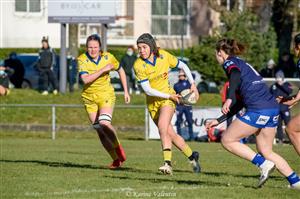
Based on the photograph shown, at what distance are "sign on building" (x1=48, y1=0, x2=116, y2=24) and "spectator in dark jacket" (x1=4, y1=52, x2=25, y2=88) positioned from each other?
16.7 feet

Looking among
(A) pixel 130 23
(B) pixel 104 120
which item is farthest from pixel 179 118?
(A) pixel 130 23

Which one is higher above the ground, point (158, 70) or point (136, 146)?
point (158, 70)

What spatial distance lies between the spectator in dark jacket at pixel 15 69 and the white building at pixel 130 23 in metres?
11.2

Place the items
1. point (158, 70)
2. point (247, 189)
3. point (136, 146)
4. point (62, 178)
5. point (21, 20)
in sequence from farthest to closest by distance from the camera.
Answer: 1. point (21, 20)
2. point (136, 146)
3. point (158, 70)
4. point (62, 178)
5. point (247, 189)

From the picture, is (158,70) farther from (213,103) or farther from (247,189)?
(213,103)

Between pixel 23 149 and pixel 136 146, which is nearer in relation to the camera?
pixel 23 149

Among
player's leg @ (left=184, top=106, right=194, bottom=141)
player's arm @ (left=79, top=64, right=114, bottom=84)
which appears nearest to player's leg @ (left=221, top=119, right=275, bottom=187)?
player's arm @ (left=79, top=64, right=114, bottom=84)

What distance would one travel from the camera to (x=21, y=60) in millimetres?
42156

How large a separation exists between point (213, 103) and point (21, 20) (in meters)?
21.0

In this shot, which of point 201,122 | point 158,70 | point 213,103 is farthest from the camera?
point 213,103

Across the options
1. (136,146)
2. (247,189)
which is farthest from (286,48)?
(247,189)

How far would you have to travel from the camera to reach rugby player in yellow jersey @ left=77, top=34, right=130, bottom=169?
1584cm

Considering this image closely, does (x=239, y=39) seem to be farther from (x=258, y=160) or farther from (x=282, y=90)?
(x=258, y=160)

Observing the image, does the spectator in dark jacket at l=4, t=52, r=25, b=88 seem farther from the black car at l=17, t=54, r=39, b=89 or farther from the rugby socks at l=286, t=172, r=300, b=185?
the rugby socks at l=286, t=172, r=300, b=185
